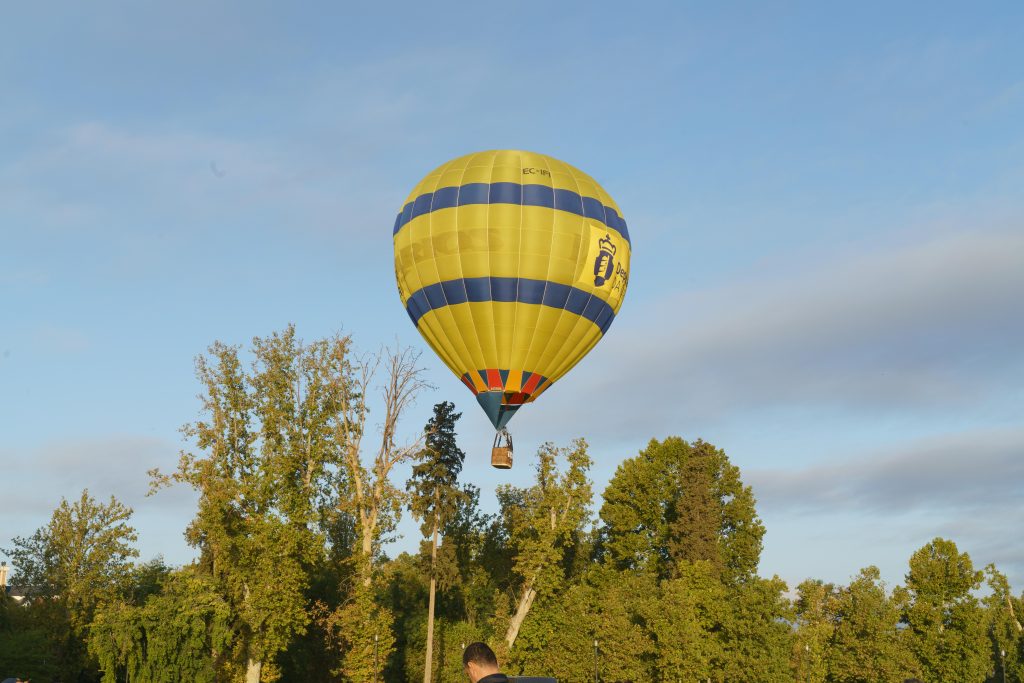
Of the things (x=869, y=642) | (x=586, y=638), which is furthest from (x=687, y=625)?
(x=869, y=642)

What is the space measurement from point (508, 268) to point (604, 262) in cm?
353

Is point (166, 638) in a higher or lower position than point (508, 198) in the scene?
lower

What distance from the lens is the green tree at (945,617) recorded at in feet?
208

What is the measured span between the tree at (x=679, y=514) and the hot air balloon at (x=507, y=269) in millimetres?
35372

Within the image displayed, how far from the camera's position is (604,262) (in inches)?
1357

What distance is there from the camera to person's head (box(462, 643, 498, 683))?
18.5 feet

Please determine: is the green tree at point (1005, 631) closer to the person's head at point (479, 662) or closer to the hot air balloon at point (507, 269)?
the hot air balloon at point (507, 269)

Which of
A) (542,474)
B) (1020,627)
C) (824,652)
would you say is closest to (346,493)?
(542,474)

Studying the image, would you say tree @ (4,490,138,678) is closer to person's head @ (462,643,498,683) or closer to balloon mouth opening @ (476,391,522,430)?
balloon mouth opening @ (476,391,522,430)

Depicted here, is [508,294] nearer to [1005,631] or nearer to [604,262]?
[604,262]

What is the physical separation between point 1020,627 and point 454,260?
181ft

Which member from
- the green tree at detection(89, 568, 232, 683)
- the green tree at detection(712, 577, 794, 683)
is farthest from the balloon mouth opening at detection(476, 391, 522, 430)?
the green tree at detection(712, 577, 794, 683)

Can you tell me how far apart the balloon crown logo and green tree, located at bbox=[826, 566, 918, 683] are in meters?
38.3

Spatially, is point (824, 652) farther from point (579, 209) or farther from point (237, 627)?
point (579, 209)
